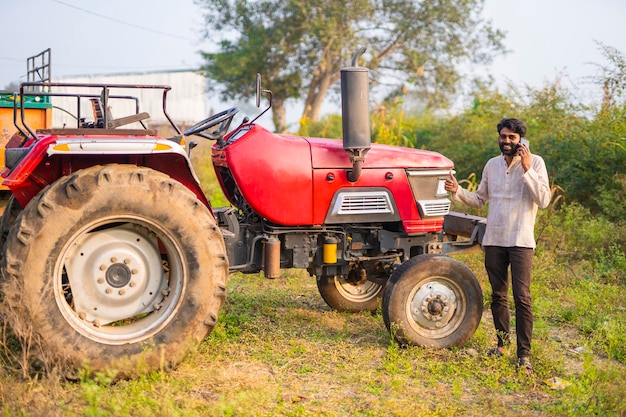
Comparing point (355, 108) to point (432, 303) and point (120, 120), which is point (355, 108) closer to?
point (432, 303)

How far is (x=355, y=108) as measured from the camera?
4.80 m

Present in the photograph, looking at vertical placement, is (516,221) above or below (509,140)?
below

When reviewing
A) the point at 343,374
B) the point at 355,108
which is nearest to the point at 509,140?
the point at 355,108

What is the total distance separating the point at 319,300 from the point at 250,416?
3.00 meters

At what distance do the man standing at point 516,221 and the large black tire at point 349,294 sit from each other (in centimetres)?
141

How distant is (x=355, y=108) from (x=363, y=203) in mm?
812

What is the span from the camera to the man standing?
4.80 m

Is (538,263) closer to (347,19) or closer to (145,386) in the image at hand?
(145,386)

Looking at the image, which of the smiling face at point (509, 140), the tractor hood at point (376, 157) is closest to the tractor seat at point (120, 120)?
the tractor hood at point (376, 157)

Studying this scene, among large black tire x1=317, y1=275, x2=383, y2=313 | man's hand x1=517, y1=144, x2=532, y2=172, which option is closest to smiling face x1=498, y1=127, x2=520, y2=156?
man's hand x1=517, y1=144, x2=532, y2=172

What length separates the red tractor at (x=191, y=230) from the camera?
416 centimetres

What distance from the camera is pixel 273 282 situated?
7426 mm

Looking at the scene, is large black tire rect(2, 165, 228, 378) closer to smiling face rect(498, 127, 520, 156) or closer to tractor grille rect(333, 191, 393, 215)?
tractor grille rect(333, 191, 393, 215)

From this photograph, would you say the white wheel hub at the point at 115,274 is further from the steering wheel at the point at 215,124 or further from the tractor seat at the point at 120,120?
the steering wheel at the point at 215,124
